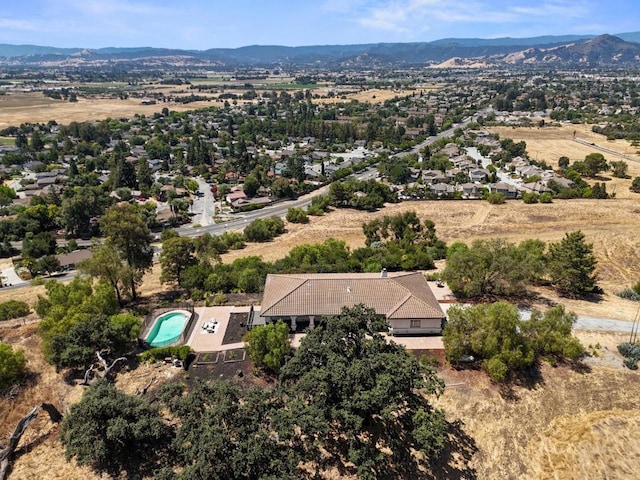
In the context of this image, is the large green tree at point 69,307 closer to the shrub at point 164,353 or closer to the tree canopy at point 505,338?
the shrub at point 164,353

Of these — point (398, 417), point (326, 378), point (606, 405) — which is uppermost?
point (326, 378)

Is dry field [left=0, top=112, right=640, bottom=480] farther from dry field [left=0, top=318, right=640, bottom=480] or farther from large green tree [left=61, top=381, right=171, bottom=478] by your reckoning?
large green tree [left=61, top=381, right=171, bottom=478]

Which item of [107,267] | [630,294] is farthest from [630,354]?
[107,267]

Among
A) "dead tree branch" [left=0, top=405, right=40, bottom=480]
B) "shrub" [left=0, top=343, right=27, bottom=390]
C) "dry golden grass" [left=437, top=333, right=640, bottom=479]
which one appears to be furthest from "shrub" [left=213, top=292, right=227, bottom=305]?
"dry golden grass" [left=437, top=333, right=640, bottom=479]

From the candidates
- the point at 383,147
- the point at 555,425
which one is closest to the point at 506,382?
the point at 555,425

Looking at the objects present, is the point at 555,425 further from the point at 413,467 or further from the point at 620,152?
the point at 620,152

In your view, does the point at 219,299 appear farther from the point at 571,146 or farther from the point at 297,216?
the point at 571,146

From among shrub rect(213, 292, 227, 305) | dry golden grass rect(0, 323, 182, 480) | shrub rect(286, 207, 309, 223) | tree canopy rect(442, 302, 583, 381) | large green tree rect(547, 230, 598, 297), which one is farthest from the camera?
shrub rect(286, 207, 309, 223)
